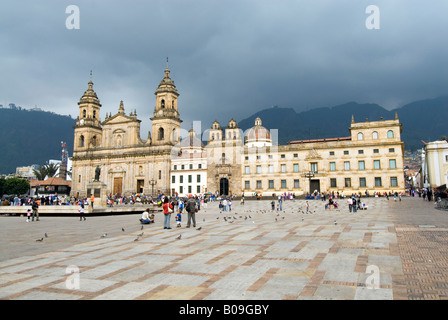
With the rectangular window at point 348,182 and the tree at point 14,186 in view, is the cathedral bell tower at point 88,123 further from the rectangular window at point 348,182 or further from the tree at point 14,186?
the rectangular window at point 348,182

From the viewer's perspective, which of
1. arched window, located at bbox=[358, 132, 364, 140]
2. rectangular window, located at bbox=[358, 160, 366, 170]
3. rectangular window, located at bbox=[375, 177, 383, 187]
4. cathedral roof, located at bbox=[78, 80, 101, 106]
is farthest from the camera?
cathedral roof, located at bbox=[78, 80, 101, 106]

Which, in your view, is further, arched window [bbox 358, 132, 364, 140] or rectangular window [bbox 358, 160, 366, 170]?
arched window [bbox 358, 132, 364, 140]

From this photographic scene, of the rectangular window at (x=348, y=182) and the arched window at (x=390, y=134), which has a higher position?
the arched window at (x=390, y=134)

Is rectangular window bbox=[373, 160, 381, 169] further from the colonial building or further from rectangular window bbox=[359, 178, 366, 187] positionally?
the colonial building

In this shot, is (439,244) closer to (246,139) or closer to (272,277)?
(272,277)

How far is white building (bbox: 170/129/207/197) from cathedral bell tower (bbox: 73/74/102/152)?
25.1 meters

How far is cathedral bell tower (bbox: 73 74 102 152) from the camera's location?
78875 millimetres

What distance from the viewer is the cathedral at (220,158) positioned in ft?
177

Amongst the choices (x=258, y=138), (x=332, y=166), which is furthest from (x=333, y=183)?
(x=258, y=138)

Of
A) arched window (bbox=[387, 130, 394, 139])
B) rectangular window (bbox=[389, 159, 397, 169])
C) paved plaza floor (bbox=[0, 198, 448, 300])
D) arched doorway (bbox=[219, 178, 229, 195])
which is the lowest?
paved plaza floor (bbox=[0, 198, 448, 300])

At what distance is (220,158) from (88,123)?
38470 mm

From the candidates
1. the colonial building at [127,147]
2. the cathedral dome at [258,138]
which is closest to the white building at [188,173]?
the colonial building at [127,147]

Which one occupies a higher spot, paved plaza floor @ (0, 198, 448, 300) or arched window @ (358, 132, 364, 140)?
arched window @ (358, 132, 364, 140)

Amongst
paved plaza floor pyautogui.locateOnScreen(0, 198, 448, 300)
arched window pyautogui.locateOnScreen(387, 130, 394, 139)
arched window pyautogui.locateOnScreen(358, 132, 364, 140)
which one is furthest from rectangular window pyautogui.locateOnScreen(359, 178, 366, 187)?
paved plaza floor pyautogui.locateOnScreen(0, 198, 448, 300)
